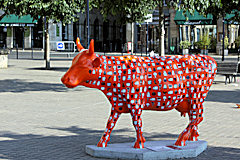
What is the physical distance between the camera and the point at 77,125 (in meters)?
9.12

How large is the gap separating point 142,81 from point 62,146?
1.88 meters

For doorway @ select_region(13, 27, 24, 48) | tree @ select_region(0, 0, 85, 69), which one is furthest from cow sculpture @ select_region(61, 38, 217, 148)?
doorway @ select_region(13, 27, 24, 48)

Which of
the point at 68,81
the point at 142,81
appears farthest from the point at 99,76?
the point at 142,81

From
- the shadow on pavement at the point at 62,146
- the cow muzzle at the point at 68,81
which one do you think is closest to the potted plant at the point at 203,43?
the shadow on pavement at the point at 62,146

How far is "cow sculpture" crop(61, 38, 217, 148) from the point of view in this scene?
6426mm

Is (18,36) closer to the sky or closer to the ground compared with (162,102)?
closer to the sky

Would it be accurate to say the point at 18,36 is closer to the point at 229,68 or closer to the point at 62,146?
the point at 229,68

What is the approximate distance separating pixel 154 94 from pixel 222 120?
11.9 ft

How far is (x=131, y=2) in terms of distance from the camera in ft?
51.0

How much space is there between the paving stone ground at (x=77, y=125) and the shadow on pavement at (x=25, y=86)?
0.51 m

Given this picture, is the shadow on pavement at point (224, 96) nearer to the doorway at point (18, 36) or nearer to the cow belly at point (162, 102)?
the cow belly at point (162, 102)

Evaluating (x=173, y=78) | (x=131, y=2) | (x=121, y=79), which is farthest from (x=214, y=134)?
(x=131, y=2)

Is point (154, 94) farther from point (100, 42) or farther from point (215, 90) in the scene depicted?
point (100, 42)

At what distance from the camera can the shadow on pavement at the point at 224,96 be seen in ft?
42.2
